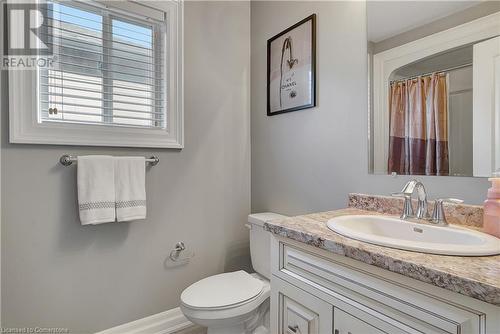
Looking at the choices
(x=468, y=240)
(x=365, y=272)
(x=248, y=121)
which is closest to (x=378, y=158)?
(x=468, y=240)

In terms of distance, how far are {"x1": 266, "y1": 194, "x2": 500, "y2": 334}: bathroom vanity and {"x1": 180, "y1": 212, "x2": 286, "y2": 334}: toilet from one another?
0.32 metres

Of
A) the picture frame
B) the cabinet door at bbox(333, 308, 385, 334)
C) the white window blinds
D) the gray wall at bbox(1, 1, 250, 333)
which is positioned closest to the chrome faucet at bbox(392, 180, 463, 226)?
the cabinet door at bbox(333, 308, 385, 334)

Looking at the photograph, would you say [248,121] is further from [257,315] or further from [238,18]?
[257,315]

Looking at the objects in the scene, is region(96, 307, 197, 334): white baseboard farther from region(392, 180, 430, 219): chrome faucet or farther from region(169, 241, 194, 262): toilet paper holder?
region(392, 180, 430, 219): chrome faucet

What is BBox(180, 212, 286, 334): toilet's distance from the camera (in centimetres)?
128

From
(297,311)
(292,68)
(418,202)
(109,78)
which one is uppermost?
(292,68)

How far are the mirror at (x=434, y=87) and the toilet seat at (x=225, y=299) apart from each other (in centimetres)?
86

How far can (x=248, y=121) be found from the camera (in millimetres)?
2080

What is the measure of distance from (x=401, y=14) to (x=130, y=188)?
1.60m

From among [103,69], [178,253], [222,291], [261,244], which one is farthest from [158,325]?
[103,69]

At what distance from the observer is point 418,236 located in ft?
3.16

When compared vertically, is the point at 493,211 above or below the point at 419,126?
below

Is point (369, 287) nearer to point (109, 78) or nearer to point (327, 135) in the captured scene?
point (327, 135)

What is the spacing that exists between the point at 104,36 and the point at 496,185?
191 cm
